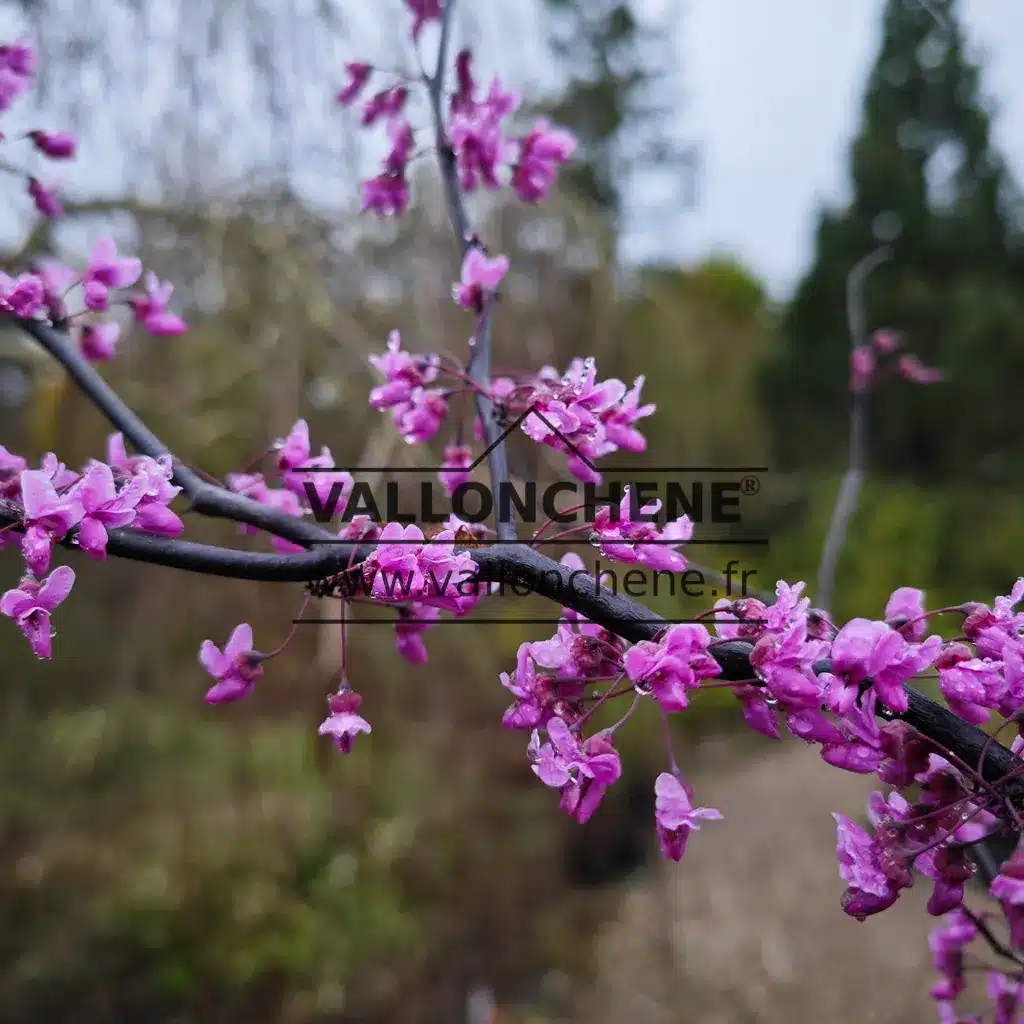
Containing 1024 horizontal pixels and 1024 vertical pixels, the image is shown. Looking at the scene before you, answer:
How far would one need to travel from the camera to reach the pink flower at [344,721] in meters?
0.53

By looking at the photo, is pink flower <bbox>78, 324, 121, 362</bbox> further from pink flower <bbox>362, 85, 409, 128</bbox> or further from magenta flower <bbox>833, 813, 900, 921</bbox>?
magenta flower <bbox>833, 813, 900, 921</bbox>

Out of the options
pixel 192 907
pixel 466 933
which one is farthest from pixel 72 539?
pixel 466 933

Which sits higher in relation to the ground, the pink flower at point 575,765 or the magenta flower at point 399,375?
the magenta flower at point 399,375

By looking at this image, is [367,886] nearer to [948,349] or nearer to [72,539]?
[72,539]

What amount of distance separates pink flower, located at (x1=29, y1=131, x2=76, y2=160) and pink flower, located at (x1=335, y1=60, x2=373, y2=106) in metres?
0.33

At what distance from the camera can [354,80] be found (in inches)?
37.5

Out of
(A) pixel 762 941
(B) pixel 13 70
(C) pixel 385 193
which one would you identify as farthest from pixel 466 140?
(A) pixel 762 941

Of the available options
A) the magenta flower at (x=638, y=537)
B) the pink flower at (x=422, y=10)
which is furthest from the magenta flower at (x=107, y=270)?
the magenta flower at (x=638, y=537)

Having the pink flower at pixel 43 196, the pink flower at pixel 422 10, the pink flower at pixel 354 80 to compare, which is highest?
the pink flower at pixel 422 10

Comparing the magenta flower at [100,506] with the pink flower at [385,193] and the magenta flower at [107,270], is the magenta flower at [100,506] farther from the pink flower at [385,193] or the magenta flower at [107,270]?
the pink flower at [385,193]

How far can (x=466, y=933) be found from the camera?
2.67 meters

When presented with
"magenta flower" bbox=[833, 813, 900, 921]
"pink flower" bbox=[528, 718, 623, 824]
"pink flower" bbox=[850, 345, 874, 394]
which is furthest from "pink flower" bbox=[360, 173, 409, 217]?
"pink flower" bbox=[850, 345, 874, 394]

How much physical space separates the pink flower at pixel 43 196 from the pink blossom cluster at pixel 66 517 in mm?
566

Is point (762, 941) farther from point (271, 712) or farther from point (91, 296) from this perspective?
point (91, 296)
